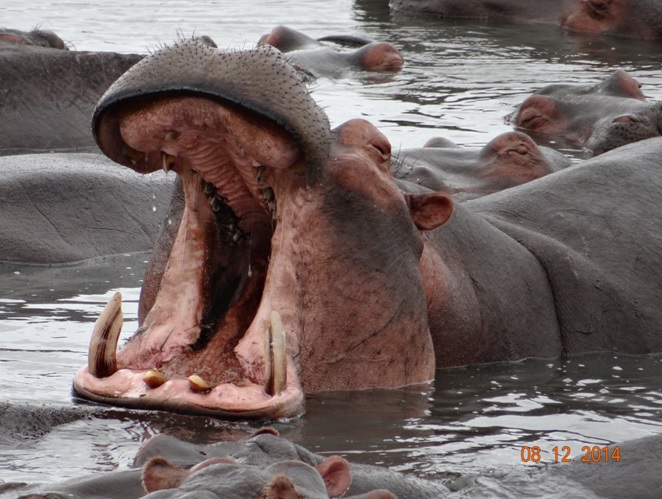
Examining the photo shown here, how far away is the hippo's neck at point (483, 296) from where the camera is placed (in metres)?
5.87

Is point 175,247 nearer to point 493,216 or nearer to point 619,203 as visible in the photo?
point 493,216

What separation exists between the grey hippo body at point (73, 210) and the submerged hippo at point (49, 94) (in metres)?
1.65

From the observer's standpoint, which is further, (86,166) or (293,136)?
(86,166)

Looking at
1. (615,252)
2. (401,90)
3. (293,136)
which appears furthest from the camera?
(401,90)

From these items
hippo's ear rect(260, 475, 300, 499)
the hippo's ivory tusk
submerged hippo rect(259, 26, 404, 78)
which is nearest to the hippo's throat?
the hippo's ivory tusk

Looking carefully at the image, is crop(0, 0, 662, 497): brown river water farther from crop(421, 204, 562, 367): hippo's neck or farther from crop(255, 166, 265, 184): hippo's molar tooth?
crop(255, 166, 265, 184): hippo's molar tooth

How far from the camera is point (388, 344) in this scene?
551 cm

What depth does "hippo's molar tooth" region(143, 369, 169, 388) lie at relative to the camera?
16.6ft

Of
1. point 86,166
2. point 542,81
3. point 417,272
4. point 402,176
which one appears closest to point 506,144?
point 402,176

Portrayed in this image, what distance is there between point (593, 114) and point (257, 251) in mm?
6871

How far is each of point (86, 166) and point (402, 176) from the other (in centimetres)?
176

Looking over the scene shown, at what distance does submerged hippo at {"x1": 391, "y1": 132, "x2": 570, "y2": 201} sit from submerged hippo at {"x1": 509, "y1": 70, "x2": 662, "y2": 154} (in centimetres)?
169

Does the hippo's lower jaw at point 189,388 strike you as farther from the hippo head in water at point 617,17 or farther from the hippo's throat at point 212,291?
the hippo head in water at point 617,17
